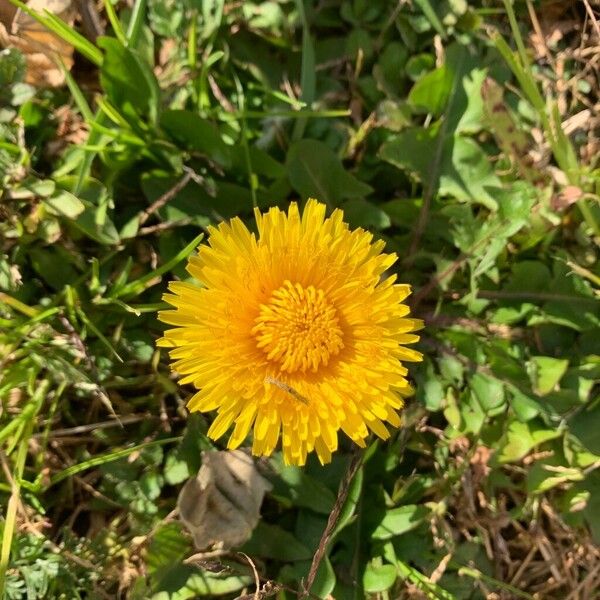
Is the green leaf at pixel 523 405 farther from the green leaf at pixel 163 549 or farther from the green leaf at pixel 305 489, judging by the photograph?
the green leaf at pixel 163 549

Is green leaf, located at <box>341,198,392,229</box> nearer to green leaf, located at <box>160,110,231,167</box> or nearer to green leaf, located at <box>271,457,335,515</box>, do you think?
green leaf, located at <box>160,110,231,167</box>

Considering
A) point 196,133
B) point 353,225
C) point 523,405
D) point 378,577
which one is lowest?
point 378,577

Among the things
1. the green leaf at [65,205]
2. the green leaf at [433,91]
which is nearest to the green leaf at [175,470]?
the green leaf at [65,205]

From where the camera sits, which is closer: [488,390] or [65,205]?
[65,205]

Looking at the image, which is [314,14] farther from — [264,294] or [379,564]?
[379,564]

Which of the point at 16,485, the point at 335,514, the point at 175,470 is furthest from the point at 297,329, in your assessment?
the point at 16,485

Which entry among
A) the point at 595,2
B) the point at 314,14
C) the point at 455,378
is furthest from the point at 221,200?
the point at 595,2

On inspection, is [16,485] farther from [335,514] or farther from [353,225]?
[353,225]

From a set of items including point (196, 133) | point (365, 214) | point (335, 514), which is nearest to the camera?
point (335, 514)
